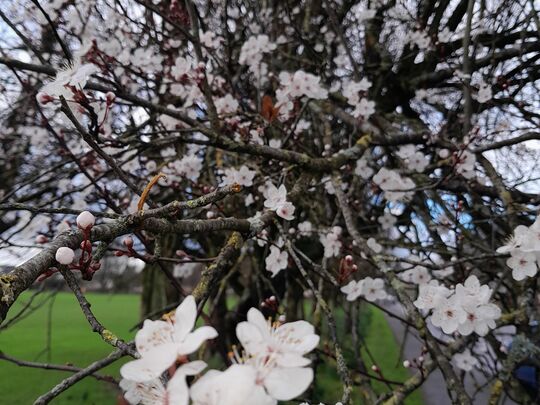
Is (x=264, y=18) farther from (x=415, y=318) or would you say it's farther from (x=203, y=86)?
(x=415, y=318)

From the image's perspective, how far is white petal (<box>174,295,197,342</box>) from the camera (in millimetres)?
595

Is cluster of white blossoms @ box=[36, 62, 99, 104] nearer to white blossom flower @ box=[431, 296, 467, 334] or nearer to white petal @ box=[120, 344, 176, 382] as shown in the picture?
white petal @ box=[120, 344, 176, 382]

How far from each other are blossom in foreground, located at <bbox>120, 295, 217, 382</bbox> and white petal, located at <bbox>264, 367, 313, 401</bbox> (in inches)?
3.5

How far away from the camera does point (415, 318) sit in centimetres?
111

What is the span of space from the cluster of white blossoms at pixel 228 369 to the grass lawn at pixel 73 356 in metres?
1.07

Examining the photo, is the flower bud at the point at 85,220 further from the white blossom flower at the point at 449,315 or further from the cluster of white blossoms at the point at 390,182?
the cluster of white blossoms at the point at 390,182

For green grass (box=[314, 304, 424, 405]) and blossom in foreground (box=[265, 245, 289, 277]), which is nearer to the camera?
blossom in foreground (box=[265, 245, 289, 277])

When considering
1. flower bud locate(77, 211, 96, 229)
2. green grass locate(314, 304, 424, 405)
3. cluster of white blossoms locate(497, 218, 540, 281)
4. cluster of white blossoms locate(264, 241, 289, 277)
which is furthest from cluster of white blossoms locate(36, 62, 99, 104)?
green grass locate(314, 304, 424, 405)

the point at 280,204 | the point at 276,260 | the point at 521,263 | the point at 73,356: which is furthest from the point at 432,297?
the point at 73,356

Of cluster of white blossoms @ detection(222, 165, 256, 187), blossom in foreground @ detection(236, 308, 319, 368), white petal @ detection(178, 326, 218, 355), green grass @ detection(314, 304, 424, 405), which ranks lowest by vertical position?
green grass @ detection(314, 304, 424, 405)

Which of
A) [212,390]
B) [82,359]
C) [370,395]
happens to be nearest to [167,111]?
[212,390]

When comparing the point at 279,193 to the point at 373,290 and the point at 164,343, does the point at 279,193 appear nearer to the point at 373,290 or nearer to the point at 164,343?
the point at 164,343

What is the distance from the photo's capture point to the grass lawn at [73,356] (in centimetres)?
524

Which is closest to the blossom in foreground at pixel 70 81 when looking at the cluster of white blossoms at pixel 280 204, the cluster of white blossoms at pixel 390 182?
the cluster of white blossoms at pixel 280 204
